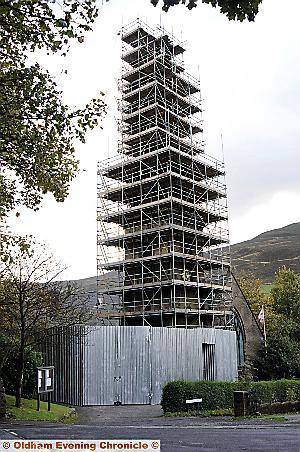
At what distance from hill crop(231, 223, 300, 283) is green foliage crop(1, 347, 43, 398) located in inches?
3961

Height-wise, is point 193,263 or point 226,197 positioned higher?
point 226,197

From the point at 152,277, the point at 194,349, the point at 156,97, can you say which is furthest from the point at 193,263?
the point at 156,97

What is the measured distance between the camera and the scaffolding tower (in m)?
41.9

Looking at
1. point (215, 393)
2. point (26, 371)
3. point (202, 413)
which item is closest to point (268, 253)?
point (215, 393)

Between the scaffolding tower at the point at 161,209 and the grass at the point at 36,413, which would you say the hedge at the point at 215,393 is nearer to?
the grass at the point at 36,413

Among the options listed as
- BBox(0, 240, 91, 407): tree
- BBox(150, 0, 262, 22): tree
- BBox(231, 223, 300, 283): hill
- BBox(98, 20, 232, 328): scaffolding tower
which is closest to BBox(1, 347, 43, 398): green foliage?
BBox(0, 240, 91, 407): tree

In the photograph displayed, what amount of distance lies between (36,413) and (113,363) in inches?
346

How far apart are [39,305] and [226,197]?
26.9 metres

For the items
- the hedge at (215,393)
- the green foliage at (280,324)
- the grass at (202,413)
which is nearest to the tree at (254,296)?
the green foliage at (280,324)

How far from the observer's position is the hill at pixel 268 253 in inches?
5388

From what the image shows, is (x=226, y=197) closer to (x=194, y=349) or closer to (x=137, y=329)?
(x=194, y=349)

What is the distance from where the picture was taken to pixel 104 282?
45.7 meters

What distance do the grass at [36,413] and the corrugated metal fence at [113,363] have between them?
4191mm

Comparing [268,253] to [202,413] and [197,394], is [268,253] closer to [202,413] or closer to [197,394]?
[197,394]
